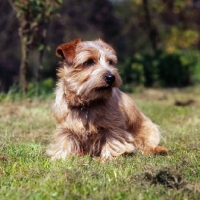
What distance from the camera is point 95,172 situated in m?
4.31

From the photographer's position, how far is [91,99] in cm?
531

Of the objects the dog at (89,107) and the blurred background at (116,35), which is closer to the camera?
the dog at (89,107)

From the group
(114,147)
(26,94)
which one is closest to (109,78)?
(114,147)

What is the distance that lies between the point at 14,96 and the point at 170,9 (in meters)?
10.9

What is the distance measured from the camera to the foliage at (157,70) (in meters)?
16.6

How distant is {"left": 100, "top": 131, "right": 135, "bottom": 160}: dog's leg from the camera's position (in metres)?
5.35

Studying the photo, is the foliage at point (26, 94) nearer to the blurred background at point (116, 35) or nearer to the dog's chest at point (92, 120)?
the blurred background at point (116, 35)

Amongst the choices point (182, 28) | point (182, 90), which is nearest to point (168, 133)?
point (182, 90)

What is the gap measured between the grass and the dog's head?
73 cm

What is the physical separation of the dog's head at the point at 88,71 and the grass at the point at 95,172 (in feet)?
2.38

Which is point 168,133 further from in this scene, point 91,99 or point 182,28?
point 182,28

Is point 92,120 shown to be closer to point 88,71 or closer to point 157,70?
point 88,71

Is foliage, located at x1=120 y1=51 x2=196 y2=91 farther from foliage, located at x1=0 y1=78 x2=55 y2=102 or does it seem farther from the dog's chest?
the dog's chest

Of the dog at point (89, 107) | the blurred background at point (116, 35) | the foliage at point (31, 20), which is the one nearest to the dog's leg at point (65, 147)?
the dog at point (89, 107)
